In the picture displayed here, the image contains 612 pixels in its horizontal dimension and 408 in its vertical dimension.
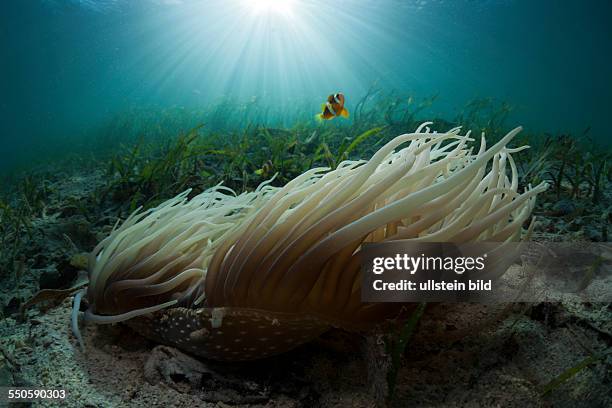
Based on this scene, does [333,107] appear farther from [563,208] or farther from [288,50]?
[288,50]

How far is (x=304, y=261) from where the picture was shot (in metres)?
1.27

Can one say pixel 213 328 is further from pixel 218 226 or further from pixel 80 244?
pixel 80 244

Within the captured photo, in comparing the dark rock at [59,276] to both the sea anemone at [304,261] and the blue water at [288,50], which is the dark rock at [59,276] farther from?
the blue water at [288,50]

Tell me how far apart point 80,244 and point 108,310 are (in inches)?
63.7

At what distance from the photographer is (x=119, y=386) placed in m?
1.46

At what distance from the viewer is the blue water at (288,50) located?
29438 millimetres

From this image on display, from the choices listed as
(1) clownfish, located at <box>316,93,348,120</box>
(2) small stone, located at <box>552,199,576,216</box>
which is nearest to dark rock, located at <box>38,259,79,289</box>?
(2) small stone, located at <box>552,199,576,216</box>

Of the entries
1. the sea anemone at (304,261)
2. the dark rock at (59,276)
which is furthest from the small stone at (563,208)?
the dark rock at (59,276)

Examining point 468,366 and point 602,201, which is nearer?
point 468,366

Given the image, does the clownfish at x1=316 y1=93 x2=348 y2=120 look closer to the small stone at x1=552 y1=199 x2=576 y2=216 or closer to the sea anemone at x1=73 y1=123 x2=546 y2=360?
the small stone at x1=552 y1=199 x2=576 y2=216

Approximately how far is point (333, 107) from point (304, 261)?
446cm

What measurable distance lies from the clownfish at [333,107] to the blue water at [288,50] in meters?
6.98

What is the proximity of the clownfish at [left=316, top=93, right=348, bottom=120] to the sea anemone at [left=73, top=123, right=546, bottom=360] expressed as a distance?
3855 millimetres

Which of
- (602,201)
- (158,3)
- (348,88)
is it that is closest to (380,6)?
(158,3)
